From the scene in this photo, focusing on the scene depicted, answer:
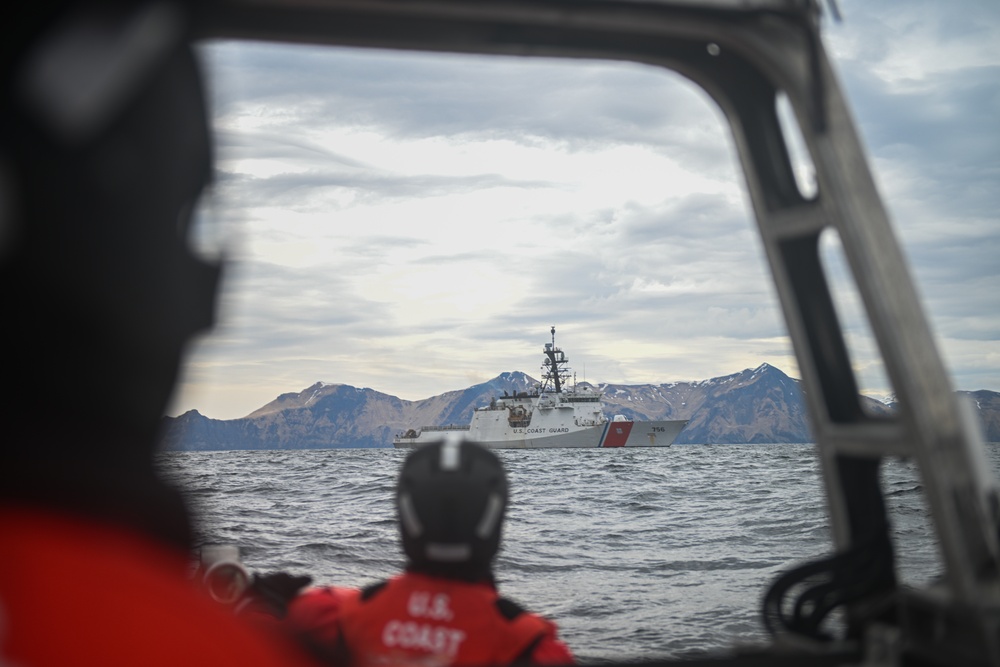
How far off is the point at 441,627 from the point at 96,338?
1.20 meters

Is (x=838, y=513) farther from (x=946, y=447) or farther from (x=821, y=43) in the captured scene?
(x=821, y=43)

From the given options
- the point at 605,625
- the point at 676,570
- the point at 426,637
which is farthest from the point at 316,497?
the point at 426,637

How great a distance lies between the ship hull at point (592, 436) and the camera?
7231cm

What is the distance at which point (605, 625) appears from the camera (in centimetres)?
923

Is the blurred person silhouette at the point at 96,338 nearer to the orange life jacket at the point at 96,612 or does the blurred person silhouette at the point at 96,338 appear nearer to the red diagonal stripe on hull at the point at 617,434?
the orange life jacket at the point at 96,612

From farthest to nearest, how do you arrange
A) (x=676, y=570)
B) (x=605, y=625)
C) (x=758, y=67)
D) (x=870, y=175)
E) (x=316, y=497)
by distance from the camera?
(x=316, y=497), (x=676, y=570), (x=605, y=625), (x=758, y=67), (x=870, y=175)

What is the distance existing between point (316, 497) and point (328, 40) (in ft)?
79.8

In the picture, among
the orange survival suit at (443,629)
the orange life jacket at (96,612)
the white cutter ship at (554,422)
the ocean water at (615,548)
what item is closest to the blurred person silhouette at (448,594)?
the orange survival suit at (443,629)

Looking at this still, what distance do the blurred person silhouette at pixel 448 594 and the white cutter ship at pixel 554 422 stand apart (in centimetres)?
6870

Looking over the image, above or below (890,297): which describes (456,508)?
below

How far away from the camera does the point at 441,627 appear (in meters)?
1.91

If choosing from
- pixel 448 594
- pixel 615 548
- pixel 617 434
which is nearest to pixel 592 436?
pixel 617 434

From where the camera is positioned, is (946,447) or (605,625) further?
(605,625)

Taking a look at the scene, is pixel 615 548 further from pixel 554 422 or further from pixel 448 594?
pixel 554 422
